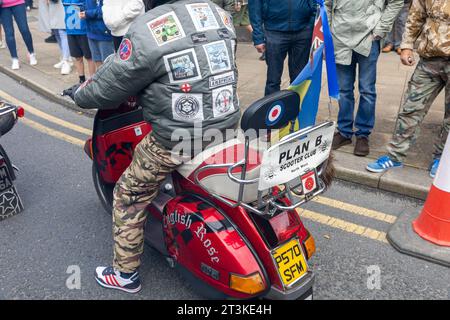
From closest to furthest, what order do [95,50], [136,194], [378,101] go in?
[136,194]
[378,101]
[95,50]

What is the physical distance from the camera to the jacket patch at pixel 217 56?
7.27ft

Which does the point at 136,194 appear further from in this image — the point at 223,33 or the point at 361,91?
the point at 361,91

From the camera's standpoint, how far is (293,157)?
80.0 inches

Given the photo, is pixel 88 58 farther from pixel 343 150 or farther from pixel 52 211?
pixel 343 150

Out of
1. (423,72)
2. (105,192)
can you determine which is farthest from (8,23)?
(423,72)

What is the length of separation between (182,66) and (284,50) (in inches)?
112

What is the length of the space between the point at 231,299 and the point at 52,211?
1.96 m

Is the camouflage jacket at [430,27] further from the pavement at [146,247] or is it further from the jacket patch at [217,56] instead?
the jacket patch at [217,56]

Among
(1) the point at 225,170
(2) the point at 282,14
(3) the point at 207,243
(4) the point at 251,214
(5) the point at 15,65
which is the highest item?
(2) the point at 282,14

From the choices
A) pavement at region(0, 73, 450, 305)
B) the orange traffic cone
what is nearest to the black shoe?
pavement at region(0, 73, 450, 305)

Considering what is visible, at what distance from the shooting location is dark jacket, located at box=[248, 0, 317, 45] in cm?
447

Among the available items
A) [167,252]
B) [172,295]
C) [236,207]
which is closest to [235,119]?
[236,207]
